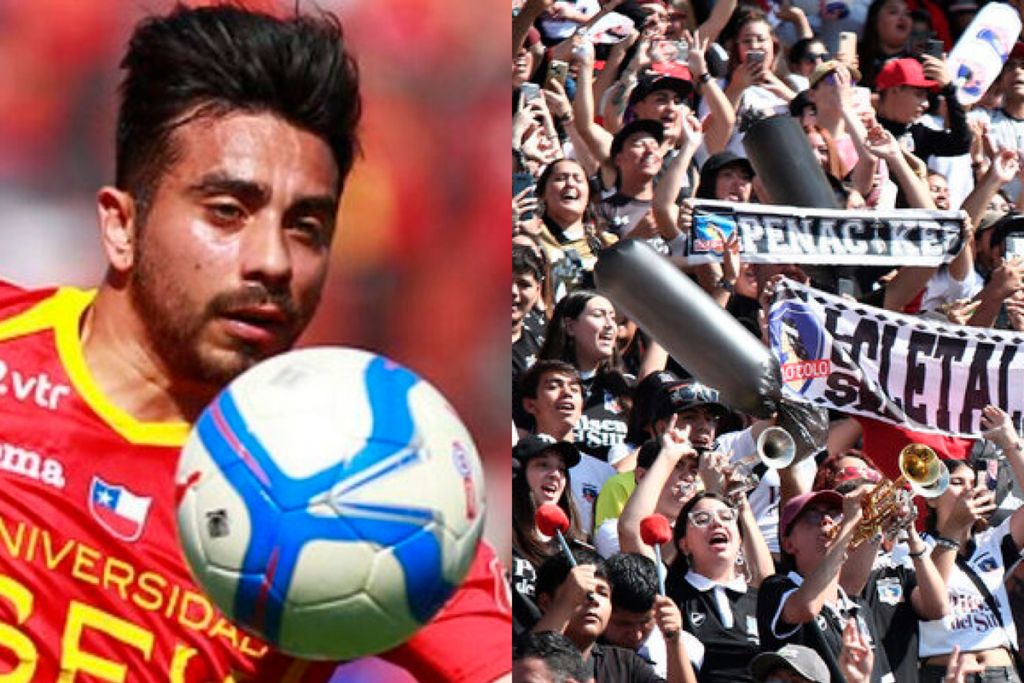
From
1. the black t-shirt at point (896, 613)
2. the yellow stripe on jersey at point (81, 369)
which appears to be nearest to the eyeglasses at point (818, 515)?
the black t-shirt at point (896, 613)

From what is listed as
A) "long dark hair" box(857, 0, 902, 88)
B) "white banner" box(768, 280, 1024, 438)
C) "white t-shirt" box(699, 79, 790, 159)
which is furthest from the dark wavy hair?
"long dark hair" box(857, 0, 902, 88)

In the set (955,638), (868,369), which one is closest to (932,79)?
(868,369)

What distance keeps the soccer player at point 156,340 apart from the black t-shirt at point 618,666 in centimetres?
230

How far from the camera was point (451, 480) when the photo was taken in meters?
4.04

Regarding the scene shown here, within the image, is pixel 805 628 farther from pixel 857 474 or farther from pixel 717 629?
pixel 857 474

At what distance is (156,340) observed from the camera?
456cm

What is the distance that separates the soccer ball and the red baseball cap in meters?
7.43

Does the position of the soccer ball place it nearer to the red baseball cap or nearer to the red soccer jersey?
the red soccer jersey

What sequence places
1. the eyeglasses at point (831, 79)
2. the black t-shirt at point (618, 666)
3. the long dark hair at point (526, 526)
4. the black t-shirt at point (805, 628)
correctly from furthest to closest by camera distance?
the eyeglasses at point (831, 79)
the black t-shirt at point (805, 628)
the long dark hair at point (526, 526)
the black t-shirt at point (618, 666)

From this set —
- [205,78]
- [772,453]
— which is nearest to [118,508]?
[205,78]

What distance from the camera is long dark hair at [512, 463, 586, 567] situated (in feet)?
23.9

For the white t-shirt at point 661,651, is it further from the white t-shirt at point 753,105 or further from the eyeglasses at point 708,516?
the white t-shirt at point 753,105

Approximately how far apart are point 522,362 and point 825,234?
65.9 inches

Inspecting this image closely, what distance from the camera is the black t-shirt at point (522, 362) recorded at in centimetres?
793
